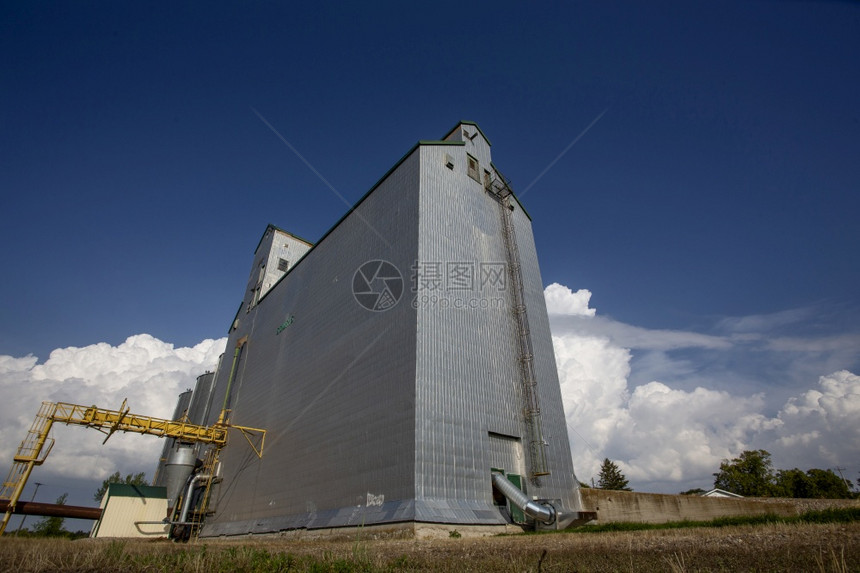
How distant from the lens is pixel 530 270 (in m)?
27.3

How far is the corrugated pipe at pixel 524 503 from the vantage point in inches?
626

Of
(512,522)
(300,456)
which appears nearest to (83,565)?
(512,522)

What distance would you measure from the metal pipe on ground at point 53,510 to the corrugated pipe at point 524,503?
1128 inches

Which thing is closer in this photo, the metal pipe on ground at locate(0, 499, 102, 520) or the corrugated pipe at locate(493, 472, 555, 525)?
the corrugated pipe at locate(493, 472, 555, 525)

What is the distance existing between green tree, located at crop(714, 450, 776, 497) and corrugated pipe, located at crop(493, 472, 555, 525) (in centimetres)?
5013

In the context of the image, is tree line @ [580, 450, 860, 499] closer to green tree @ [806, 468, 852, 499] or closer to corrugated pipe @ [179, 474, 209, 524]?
green tree @ [806, 468, 852, 499]

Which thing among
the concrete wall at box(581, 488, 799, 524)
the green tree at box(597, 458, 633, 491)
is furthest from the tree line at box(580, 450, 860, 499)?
the concrete wall at box(581, 488, 799, 524)

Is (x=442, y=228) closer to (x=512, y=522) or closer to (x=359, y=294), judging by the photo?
(x=359, y=294)

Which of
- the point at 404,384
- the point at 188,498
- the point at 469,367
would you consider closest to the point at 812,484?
the point at 469,367

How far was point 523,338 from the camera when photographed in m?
22.7

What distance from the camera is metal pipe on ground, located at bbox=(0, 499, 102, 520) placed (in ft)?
82.5

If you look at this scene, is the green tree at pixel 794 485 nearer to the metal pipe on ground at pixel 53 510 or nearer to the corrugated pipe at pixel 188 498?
the corrugated pipe at pixel 188 498

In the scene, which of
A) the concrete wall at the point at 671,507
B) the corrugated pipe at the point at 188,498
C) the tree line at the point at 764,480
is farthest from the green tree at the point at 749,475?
the corrugated pipe at the point at 188,498

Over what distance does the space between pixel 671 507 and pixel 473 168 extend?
21.7 m
